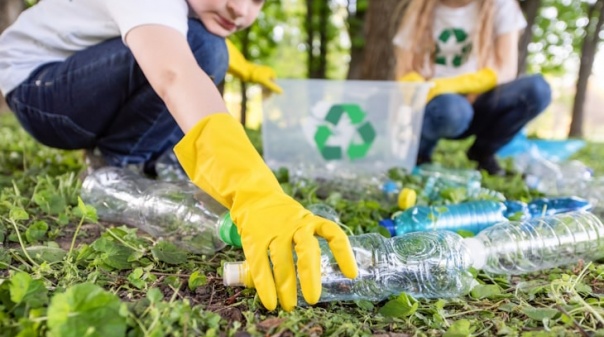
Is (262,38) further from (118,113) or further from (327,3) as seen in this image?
(118,113)

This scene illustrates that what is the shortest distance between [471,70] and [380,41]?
5.45ft

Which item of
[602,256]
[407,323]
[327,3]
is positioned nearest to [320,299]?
[407,323]

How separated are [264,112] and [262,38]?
15.0 feet

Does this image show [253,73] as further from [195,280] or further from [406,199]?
[195,280]

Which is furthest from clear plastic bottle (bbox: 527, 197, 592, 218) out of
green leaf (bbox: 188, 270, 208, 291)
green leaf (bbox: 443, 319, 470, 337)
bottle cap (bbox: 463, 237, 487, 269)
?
green leaf (bbox: 188, 270, 208, 291)

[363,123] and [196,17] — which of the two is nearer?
[196,17]

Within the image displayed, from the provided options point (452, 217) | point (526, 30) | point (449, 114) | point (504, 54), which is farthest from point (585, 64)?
point (452, 217)

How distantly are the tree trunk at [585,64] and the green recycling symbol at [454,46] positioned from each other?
498cm

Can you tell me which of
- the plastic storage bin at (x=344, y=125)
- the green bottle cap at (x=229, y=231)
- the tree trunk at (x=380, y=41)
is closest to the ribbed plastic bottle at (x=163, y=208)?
the green bottle cap at (x=229, y=231)

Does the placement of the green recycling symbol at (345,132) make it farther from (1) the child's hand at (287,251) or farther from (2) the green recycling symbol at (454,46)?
(1) the child's hand at (287,251)

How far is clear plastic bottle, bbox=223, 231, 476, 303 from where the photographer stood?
926 millimetres

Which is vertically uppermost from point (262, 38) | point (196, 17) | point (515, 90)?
point (196, 17)

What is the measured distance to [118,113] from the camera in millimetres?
1569

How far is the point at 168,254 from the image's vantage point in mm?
1038
